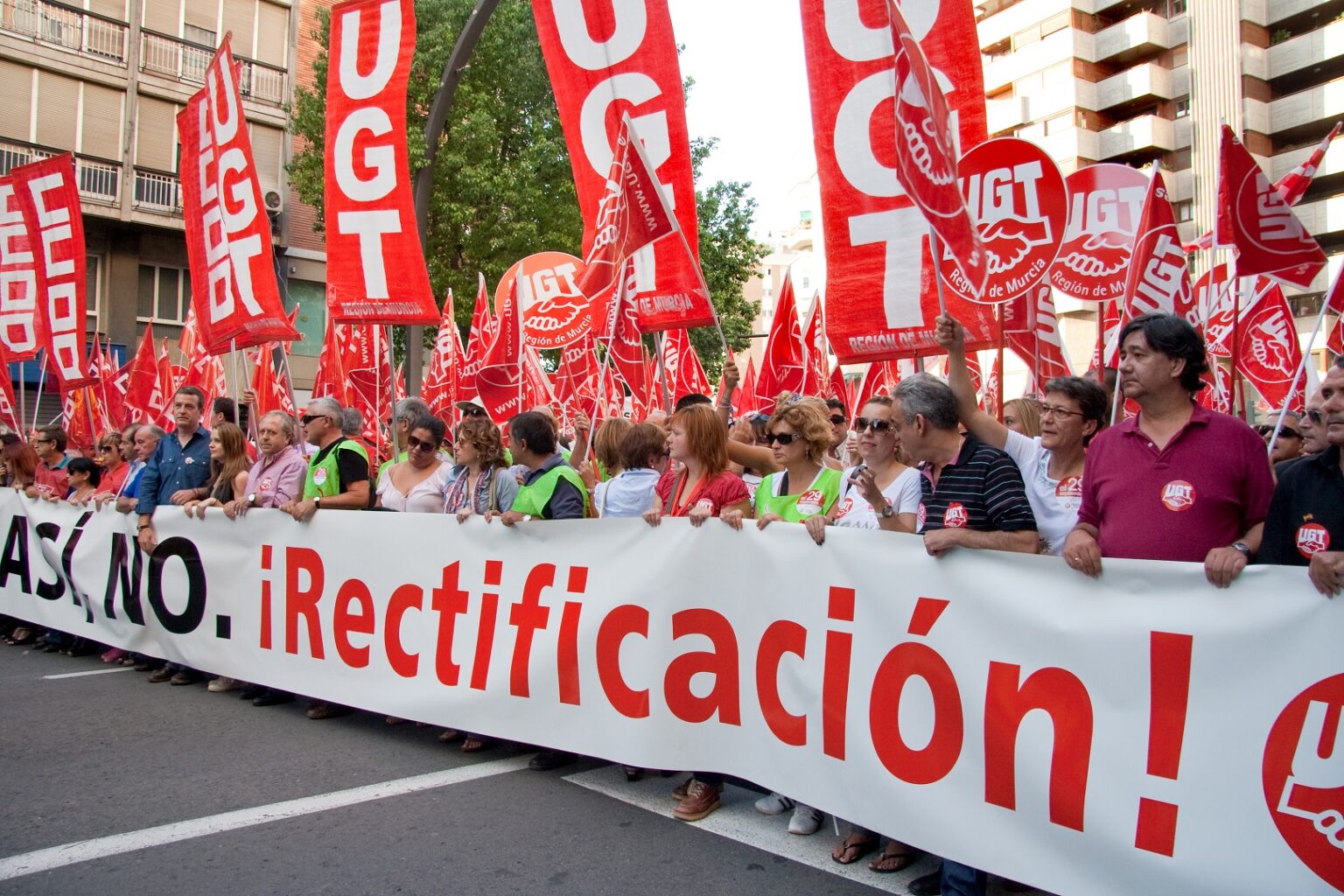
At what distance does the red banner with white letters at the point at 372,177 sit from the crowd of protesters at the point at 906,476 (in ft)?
2.84

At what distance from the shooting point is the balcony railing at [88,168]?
73.9 feet

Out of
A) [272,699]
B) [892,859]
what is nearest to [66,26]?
[272,699]

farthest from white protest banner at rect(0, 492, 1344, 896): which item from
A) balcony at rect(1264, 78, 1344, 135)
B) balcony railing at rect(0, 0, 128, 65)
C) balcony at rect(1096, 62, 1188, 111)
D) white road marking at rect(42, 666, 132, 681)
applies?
balcony at rect(1096, 62, 1188, 111)

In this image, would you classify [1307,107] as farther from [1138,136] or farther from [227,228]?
[227,228]

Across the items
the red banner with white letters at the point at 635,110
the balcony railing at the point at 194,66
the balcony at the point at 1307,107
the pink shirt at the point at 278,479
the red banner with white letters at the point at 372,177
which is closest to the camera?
the pink shirt at the point at 278,479

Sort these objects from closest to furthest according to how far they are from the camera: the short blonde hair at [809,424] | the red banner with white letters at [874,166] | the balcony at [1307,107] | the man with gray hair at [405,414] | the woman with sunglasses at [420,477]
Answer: the short blonde hair at [809,424], the red banner with white letters at [874,166], the woman with sunglasses at [420,477], the man with gray hair at [405,414], the balcony at [1307,107]

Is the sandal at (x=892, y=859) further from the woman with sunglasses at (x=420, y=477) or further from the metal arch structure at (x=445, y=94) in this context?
the metal arch structure at (x=445, y=94)

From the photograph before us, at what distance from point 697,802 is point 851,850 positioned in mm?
694

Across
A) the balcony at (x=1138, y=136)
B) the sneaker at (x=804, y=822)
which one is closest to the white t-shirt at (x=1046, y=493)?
the sneaker at (x=804, y=822)

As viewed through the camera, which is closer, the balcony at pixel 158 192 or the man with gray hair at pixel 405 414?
the man with gray hair at pixel 405 414

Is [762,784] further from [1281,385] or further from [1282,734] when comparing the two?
[1281,385]

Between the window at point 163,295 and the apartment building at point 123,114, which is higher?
the apartment building at point 123,114

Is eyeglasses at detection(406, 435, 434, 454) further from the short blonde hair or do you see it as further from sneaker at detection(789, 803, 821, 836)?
sneaker at detection(789, 803, 821, 836)

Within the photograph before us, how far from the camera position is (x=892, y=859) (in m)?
3.69
